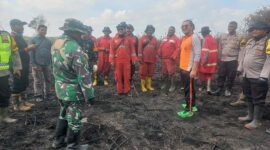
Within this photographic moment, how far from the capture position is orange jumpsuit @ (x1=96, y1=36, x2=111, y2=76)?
32.1ft

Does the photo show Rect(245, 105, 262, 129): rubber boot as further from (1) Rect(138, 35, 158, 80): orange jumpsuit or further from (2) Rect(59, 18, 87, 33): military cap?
(1) Rect(138, 35, 158, 80): orange jumpsuit

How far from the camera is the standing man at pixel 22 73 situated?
6.44 m

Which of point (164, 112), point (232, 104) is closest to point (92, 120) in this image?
point (164, 112)

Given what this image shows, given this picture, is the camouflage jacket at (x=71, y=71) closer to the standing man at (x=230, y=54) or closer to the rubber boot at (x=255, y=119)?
the rubber boot at (x=255, y=119)

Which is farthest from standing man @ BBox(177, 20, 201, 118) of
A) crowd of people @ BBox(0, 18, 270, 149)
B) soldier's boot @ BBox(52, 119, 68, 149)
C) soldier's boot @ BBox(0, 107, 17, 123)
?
soldier's boot @ BBox(0, 107, 17, 123)

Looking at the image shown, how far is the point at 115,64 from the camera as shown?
329 inches

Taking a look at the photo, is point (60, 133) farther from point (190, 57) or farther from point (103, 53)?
point (103, 53)

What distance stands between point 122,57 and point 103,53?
195 centimetres

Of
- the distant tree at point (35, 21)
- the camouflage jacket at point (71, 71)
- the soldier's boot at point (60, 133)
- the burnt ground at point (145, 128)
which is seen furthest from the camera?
the distant tree at point (35, 21)

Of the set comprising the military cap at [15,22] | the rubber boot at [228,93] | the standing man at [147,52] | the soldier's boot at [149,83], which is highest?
the military cap at [15,22]

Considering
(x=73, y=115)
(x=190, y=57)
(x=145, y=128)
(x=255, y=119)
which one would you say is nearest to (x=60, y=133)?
(x=73, y=115)

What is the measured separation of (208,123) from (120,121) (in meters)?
1.98

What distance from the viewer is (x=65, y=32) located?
4.09m

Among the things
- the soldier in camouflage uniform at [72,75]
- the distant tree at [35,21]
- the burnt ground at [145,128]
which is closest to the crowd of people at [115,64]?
the soldier in camouflage uniform at [72,75]
